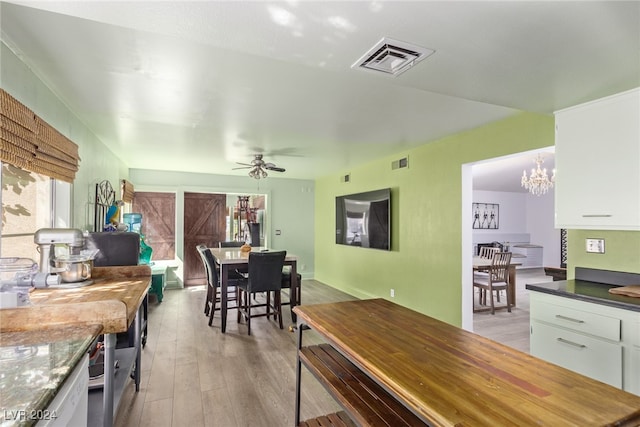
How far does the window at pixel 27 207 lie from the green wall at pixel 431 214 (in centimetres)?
374

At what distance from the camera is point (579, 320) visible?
76.3 inches

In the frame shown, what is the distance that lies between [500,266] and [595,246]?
7.96 ft

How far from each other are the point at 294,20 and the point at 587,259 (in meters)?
2.64

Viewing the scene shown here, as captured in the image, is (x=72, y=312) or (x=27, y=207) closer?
(x=72, y=312)

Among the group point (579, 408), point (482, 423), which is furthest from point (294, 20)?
point (579, 408)

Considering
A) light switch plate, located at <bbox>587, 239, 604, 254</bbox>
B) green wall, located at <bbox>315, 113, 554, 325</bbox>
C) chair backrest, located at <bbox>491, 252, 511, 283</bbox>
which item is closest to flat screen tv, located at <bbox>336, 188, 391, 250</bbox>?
green wall, located at <bbox>315, 113, 554, 325</bbox>

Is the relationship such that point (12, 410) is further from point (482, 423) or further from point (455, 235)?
point (455, 235)

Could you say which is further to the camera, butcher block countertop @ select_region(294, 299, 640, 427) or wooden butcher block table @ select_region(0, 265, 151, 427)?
wooden butcher block table @ select_region(0, 265, 151, 427)

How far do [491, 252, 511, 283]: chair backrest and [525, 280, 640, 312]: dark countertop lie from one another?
234 cm

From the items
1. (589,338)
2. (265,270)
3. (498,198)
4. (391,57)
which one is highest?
(391,57)

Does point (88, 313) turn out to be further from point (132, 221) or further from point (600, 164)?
point (132, 221)

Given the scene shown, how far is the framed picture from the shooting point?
8.94 metres

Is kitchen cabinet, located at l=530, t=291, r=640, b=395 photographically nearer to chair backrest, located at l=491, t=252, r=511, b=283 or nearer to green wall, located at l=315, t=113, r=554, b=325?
green wall, located at l=315, t=113, r=554, b=325

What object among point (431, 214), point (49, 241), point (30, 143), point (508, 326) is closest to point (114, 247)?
point (49, 241)
